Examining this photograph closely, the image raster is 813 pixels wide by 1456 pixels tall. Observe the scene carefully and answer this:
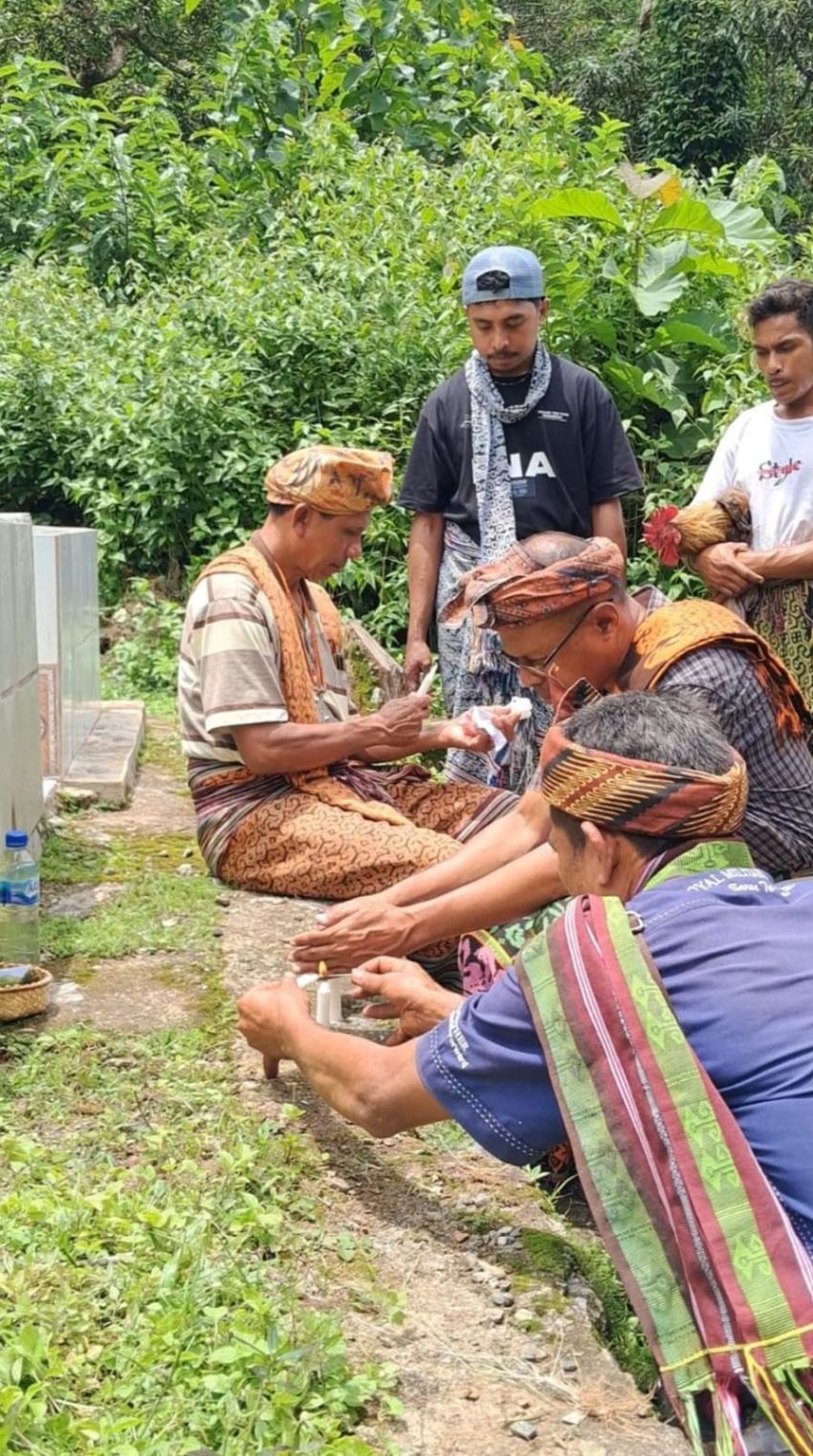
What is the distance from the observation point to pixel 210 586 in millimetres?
4262

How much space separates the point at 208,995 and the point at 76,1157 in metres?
0.96

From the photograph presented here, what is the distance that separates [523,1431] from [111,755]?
4.48 metres

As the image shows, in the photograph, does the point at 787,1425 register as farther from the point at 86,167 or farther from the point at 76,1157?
the point at 86,167

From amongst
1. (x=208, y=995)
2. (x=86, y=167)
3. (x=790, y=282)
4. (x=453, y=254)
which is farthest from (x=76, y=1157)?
(x=86, y=167)

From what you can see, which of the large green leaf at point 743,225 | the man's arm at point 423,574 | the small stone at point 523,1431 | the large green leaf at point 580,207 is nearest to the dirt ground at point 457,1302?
the small stone at point 523,1431

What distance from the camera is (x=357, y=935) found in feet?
10.8

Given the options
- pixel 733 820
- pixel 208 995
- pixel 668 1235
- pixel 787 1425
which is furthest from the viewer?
Answer: pixel 208 995

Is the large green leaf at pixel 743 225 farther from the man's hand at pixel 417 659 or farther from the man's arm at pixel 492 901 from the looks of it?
the man's arm at pixel 492 901

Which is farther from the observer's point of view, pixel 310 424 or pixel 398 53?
pixel 398 53

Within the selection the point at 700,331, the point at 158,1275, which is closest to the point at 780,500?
the point at 158,1275

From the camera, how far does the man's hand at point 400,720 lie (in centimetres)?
432

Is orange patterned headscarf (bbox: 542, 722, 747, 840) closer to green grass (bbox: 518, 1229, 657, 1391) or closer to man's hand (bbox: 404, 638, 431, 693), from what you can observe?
green grass (bbox: 518, 1229, 657, 1391)

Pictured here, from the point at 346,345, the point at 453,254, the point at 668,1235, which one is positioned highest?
the point at 453,254

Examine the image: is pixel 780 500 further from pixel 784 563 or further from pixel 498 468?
pixel 498 468
